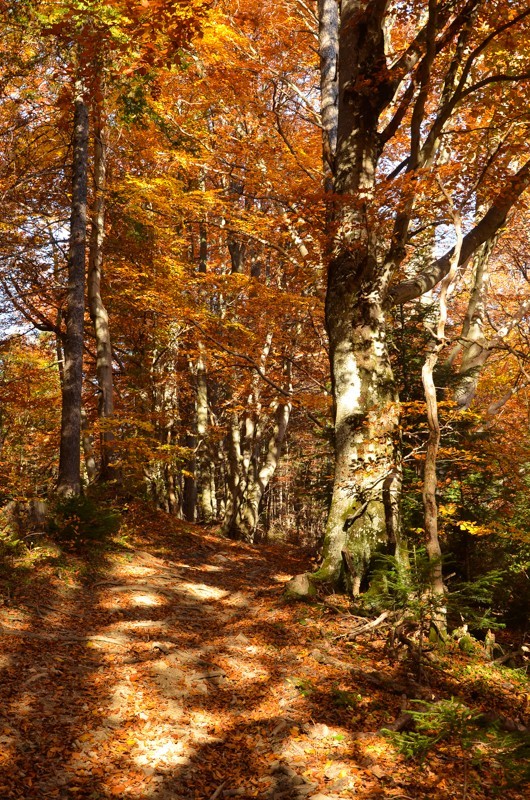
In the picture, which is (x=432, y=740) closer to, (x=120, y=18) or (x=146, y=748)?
(x=146, y=748)

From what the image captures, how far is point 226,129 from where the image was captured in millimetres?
13539

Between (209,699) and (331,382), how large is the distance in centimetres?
463

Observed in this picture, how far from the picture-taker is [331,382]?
26.5ft

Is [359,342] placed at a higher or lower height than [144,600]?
higher

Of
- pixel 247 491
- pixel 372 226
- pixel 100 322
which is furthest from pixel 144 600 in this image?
pixel 247 491

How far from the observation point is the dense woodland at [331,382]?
4496mm

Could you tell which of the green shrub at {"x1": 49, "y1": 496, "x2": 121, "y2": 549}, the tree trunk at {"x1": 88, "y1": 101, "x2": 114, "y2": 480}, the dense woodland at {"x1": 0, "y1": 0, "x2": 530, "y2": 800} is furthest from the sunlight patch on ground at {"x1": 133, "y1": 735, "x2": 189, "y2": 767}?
the tree trunk at {"x1": 88, "y1": 101, "x2": 114, "y2": 480}

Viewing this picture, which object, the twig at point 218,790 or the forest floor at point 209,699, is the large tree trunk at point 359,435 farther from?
the twig at point 218,790

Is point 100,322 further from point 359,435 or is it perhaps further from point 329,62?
point 359,435

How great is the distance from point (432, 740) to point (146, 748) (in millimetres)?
1924

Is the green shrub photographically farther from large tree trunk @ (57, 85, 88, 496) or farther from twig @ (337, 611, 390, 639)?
→ twig @ (337, 611, 390, 639)

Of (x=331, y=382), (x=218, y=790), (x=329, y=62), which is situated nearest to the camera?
→ (x=218, y=790)

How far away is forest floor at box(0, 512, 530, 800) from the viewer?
345 centimetres

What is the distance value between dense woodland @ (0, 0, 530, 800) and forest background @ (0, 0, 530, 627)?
6 centimetres
